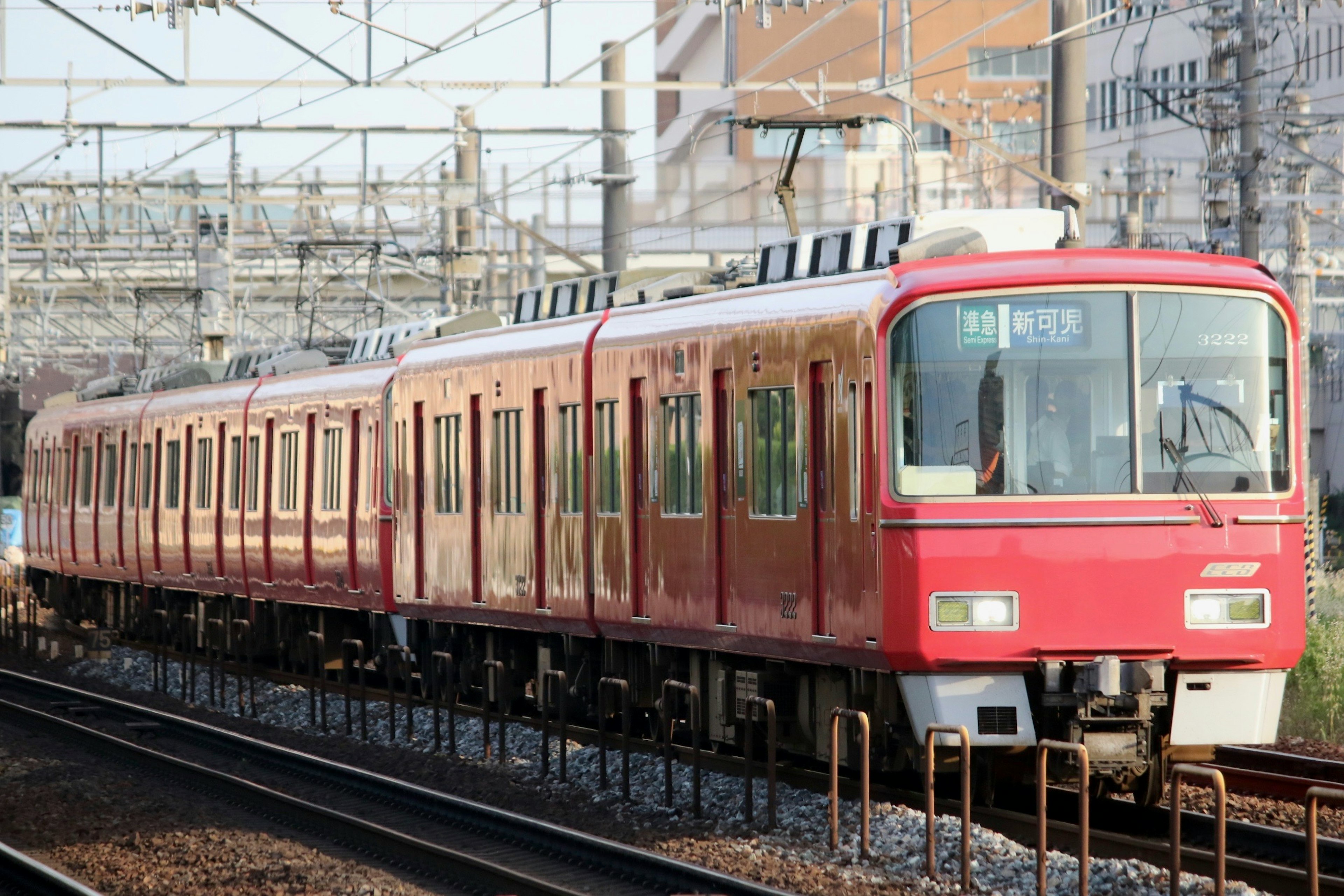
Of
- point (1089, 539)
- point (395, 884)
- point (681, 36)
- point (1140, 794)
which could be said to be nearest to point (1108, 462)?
point (1089, 539)

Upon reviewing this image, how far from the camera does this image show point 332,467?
855 inches

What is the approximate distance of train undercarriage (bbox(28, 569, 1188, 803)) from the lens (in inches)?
417

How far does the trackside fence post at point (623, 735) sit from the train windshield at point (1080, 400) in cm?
339

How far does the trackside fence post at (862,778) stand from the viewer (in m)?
10.5

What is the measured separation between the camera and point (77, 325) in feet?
208

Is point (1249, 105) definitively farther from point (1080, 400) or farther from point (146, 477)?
point (146, 477)

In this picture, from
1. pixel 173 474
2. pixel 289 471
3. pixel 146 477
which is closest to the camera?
pixel 289 471

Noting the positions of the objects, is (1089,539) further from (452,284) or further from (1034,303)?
(452,284)

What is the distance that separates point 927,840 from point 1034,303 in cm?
272

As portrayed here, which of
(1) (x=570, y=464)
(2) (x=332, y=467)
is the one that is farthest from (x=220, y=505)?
(1) (x=570, y=464)

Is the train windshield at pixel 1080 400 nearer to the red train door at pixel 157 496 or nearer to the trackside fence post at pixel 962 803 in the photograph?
the trackside fence post at pixel 962 803

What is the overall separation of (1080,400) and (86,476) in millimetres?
23877

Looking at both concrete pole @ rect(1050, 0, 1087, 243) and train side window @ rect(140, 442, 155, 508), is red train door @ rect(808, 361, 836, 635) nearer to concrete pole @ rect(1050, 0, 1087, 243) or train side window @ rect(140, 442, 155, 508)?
→ concrete pole @ rect(1050, 0, 1087, 243)

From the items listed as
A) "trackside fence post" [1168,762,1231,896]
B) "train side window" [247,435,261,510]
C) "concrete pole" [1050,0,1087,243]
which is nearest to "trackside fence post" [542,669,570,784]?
"trackside fence post" [1168,762,1231,896]
